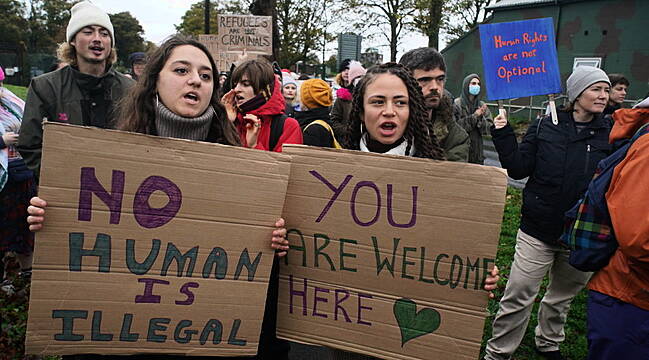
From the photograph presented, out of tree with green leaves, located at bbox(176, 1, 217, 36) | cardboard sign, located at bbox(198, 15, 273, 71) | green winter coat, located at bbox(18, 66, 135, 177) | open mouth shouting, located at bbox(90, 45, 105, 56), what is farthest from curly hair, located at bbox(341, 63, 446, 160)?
tree with green leaves, located at bbox(176, 1, 217, 36)

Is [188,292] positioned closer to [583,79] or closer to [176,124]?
[176,124]

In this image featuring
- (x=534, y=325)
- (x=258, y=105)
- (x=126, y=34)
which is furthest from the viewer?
(x=126, y=34)

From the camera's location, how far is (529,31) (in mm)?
3143

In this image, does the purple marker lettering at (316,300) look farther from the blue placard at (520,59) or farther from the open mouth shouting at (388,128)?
the blue placard at (520,59)

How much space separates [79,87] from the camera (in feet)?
10.3

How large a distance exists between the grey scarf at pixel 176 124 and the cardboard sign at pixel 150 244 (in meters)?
0.30

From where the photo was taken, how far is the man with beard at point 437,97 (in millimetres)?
2648

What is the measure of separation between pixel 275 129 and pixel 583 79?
81.1 inches

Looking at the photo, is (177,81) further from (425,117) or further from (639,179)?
(639,179)

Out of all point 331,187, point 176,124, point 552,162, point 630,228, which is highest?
point 176,124

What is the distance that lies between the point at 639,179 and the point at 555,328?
6.82ft

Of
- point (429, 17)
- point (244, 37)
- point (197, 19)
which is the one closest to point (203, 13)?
point (197, 19)

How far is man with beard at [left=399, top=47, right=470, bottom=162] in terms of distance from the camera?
2.65m

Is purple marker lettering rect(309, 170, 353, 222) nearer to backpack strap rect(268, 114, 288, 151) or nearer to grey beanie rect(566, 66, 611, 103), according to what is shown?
backpack strap rect(268, 114, 288, 151)
